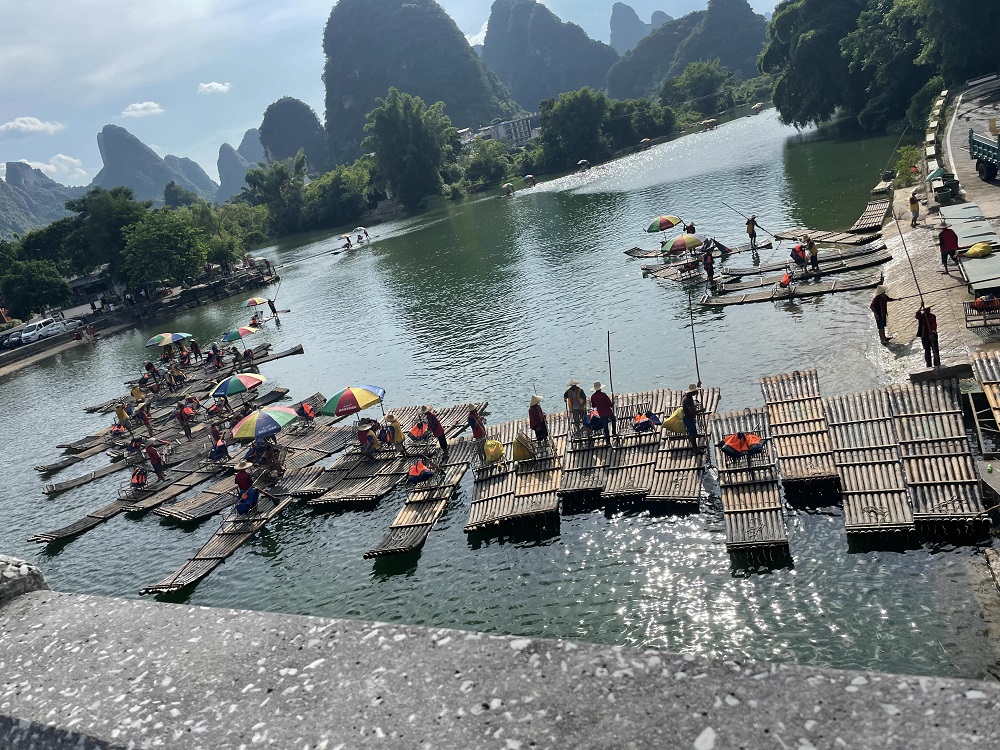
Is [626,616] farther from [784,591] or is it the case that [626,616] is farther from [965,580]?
[965,580]

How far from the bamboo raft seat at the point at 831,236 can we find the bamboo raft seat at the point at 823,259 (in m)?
0.68

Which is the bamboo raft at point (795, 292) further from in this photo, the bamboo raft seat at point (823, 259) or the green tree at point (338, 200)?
the green tree at point (338, 200)

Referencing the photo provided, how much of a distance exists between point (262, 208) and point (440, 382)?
111715 millimetres

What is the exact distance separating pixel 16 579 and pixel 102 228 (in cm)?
8155

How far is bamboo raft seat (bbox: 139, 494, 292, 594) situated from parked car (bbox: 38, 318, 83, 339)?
2213 inches

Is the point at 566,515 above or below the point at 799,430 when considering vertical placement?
below

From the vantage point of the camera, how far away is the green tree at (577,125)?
11394cm

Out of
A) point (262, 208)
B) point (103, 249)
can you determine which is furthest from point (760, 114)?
point (103, 249)

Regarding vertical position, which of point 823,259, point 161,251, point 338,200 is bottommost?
point 823,259

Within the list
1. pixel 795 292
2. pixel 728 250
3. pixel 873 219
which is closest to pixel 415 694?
pixel 795 292

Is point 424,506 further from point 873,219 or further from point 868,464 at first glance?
point 873,219

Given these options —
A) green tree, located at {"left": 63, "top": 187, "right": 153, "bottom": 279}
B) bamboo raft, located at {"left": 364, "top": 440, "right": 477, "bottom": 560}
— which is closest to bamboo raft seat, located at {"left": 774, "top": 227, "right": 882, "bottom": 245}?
bamboo raft, located at {"left": 364, "top": 440, "right": 477, "bottom": 560}

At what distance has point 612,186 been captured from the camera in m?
83.3

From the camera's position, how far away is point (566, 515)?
17250 mm
